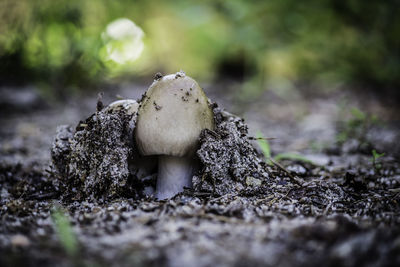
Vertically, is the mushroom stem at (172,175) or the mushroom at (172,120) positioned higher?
the mushroom at (172,120)

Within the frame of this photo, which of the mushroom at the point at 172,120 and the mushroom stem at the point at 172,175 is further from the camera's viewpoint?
the mushroom stem at the point at 172,175

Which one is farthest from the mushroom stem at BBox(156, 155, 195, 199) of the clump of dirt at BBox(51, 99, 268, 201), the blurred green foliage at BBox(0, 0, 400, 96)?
the blurred green foliage at BBox(0, 0, 400, 96)

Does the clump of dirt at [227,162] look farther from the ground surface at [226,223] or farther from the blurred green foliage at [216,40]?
the blurred green foliage at [216,40]

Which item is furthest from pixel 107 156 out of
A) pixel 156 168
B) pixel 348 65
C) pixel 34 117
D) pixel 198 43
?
pixel 198 43

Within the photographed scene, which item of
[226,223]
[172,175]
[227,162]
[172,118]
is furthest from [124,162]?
[226,223]

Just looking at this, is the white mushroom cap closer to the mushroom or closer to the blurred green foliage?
the mushroom

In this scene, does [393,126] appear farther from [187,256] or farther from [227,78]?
[227,78]

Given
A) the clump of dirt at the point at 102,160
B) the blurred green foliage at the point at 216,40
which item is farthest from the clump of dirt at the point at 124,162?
the blurred green foliage at the point at 216,40
